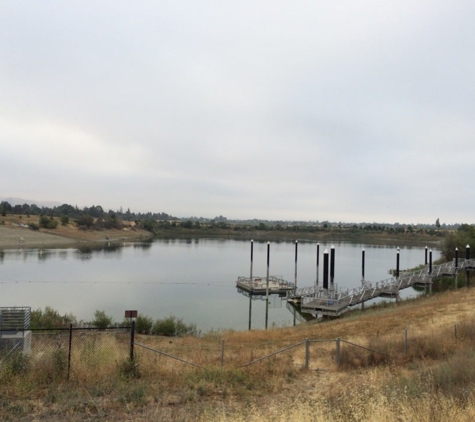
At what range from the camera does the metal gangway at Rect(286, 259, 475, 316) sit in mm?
29031

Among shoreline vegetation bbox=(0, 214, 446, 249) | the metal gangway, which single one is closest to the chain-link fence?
the metal gangway

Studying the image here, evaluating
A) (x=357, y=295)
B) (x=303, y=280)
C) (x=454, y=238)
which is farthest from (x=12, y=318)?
(x=454, y=238)

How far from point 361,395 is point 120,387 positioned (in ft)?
16.1

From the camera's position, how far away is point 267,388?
358 inches

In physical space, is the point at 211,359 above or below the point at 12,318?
below

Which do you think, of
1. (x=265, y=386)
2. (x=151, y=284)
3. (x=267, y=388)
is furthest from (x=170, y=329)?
(x=151, y=284)

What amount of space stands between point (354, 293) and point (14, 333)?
26.2 meters

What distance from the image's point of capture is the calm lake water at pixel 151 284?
3095cm

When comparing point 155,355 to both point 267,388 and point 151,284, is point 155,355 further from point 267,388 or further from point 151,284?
point 151,284

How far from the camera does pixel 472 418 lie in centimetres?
565

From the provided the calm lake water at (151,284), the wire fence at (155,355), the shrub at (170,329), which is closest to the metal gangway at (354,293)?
the calm lake water at (151,284)

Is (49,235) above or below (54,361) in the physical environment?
below

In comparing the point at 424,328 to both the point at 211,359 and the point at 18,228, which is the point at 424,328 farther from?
the point at 18,228

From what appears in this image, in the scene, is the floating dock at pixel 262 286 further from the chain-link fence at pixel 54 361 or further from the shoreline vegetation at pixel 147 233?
the shoreline vegetation at pixel 147 233
